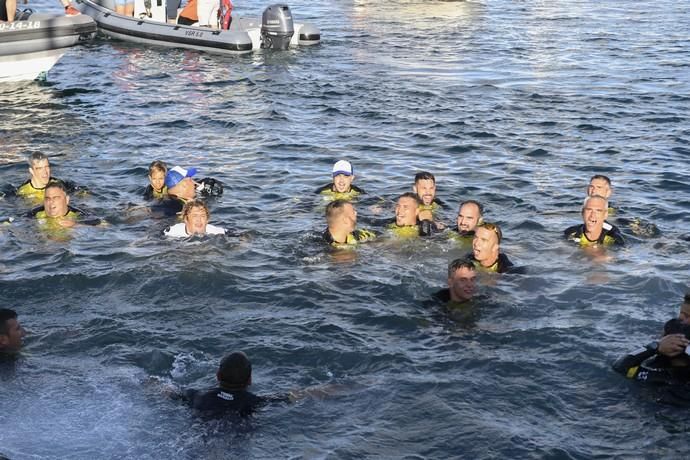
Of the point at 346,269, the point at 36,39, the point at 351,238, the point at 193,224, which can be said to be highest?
the point at 36,39

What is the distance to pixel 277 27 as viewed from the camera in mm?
27297

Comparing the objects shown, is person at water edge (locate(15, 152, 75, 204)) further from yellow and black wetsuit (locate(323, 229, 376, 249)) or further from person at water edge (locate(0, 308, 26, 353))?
person at water edge (locate(0, 308, 26, 353))

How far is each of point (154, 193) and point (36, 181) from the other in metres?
1.82

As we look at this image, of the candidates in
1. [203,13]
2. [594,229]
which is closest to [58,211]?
[594,229]

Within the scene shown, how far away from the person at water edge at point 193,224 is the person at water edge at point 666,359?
6.02m

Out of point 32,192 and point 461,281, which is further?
point 32,192

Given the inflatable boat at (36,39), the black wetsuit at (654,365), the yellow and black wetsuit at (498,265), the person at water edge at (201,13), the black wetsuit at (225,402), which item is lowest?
the black wetsuit at (225,402)

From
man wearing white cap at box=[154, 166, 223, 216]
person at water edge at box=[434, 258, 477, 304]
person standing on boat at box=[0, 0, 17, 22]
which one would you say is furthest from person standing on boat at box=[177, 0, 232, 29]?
person at water edge at box=[434, 258, 477, 304]

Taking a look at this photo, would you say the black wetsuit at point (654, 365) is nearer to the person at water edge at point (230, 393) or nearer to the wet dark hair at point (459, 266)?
the wet dark hair at point (459, 266)

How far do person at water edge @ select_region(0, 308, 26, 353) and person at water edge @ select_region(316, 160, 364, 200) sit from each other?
624cm

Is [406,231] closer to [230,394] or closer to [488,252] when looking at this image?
[488,252]

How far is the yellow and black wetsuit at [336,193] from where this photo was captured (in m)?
15.8

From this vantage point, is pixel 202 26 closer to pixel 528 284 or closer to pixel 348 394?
pixel 528 284

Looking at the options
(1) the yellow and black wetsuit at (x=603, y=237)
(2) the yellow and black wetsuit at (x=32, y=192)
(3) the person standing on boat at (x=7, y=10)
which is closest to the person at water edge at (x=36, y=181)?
(2) the yellow and black wetsuit at (x=32, y=192)
